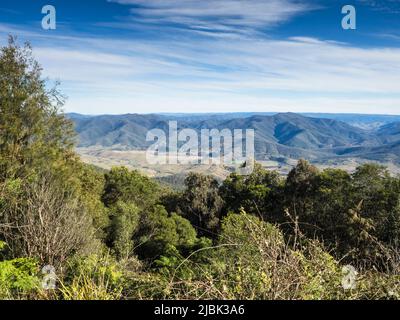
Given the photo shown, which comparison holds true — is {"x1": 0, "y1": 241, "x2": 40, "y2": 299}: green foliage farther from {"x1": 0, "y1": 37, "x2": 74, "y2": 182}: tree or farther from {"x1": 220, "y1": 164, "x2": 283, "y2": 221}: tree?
{"x1": 220, "y1": 164, "x2": 283, "y2": 221}: tree

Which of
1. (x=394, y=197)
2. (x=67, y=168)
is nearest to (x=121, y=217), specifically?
(x=67, y=168)

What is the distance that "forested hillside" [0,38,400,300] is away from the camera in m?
4.68

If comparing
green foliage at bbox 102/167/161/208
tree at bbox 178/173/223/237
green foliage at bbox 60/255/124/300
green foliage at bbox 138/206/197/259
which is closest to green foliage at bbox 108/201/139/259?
green foliage at bbox 138/206/197/259

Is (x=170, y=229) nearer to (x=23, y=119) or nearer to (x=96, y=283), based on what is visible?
(x=23, y=119)

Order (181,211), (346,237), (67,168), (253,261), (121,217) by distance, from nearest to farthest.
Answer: (253,261), (67,168), (346,237), (121,217), (181,211)

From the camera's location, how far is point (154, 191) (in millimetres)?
47188

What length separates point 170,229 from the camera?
34.0 metres

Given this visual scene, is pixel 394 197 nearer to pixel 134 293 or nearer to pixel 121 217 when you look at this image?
pixel 121 217

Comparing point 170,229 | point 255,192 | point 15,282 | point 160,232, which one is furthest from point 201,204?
point 15,282

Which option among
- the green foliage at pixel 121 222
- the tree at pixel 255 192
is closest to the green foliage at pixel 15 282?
the green foliage at pixel 121 222

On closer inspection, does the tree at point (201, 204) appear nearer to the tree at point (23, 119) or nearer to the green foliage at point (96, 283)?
the tree at point (23, 119)

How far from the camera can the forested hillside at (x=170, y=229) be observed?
468 centimetres
